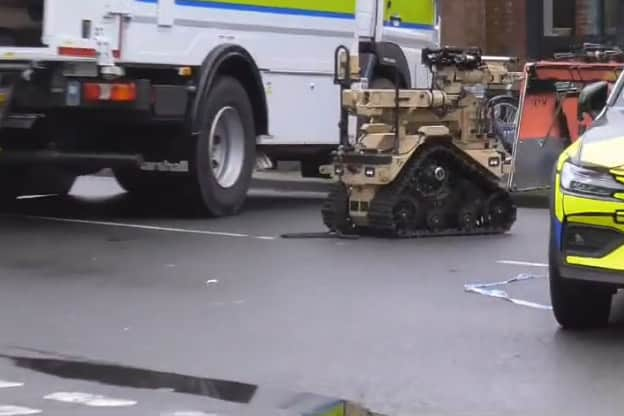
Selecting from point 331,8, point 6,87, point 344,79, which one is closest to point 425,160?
point 344,79

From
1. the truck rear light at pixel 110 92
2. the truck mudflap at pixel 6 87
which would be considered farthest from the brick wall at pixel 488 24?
the truck mudflap at pixel 6 87

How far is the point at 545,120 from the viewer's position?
13375 millimetres

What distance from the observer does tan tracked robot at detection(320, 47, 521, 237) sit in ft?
41.0

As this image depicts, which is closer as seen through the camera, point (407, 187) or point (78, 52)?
point (78, 52)

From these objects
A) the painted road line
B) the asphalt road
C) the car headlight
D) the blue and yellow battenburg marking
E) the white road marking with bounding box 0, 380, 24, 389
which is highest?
the blue and yellow battenburg marking

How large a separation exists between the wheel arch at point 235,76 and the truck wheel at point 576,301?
5.62 m

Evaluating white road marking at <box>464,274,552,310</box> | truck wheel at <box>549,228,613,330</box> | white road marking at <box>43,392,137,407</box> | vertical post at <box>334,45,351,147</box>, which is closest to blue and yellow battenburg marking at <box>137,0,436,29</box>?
vertical post at <box>334,45,351,147</box>

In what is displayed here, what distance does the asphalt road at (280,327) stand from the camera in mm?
7023

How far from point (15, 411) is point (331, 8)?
A: 9.47 m

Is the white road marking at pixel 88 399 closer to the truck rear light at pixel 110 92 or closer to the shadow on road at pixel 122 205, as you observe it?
the truck rear light at pixel 110 92

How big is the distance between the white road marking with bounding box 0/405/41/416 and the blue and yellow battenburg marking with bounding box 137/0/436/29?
6510mm

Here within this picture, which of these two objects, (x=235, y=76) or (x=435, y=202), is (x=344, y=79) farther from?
(x=235, y=76)

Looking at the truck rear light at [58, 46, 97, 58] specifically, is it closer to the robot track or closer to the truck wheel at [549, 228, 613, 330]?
the robot track

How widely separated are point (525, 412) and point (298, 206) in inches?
381
